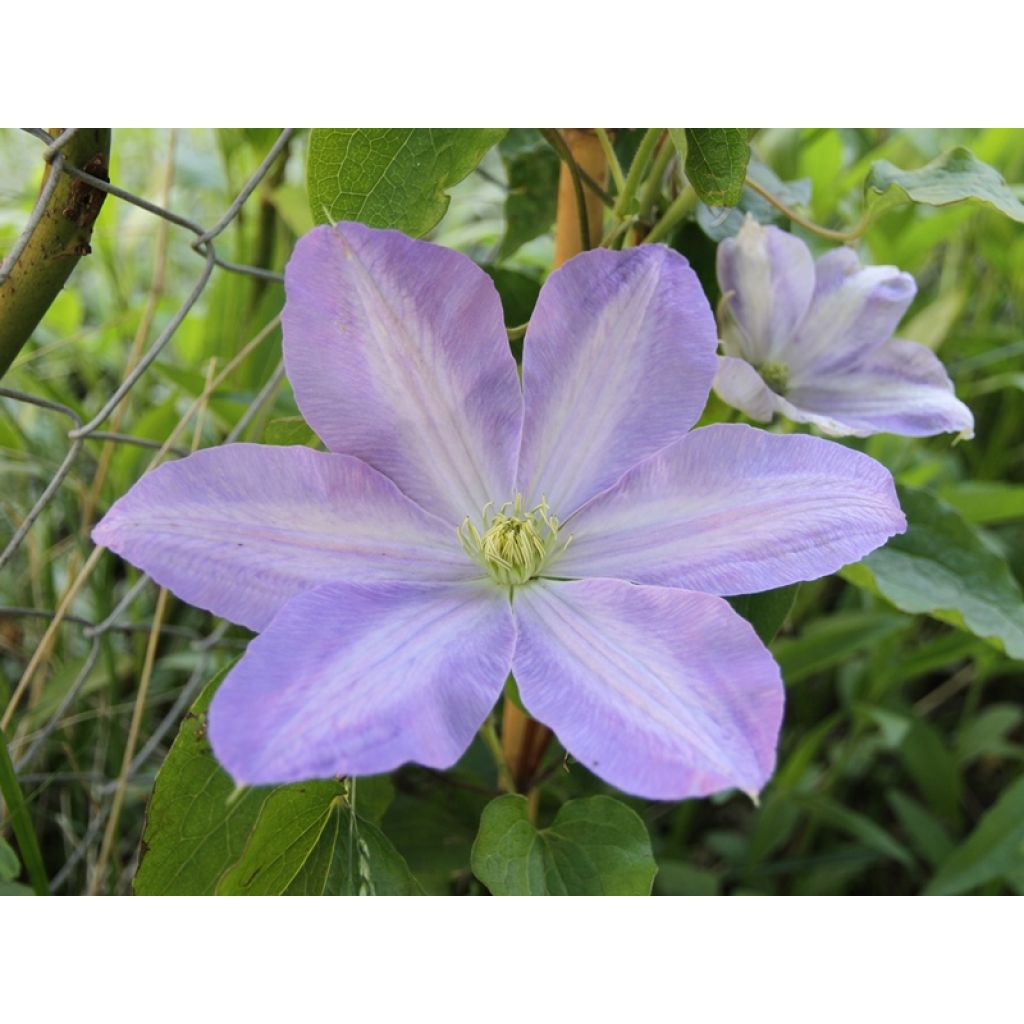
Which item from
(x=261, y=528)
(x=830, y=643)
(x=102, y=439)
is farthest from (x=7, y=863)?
(x=830, y=643)

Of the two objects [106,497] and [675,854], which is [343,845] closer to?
[106,497]

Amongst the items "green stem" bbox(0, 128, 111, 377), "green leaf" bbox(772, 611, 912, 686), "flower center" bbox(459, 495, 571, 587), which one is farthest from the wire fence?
"green leaf" bbox(772, 611, 912, 686)

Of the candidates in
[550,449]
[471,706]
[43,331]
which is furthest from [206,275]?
[43,331]

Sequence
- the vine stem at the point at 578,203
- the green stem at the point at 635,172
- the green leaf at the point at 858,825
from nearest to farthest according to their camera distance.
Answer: the green stem at the point at 635,172, the vine stem at the point at 578,203, the green leaf at the point at 858,825

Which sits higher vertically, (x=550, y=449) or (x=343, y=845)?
(x=550, y=449)

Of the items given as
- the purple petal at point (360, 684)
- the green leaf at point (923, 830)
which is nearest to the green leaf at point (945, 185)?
the purple petal at point (360, 684)

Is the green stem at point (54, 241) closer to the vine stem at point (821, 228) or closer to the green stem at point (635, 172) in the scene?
the green stem at point (635, 172)
